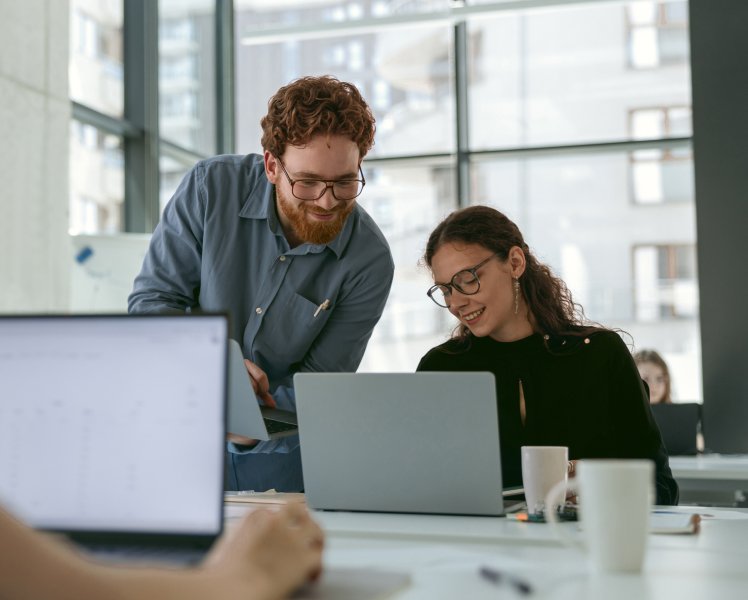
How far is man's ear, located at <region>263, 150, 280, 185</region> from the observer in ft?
7.48

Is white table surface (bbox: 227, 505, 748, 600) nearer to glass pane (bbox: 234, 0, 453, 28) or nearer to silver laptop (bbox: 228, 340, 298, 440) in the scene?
silver laptop (bbox: 228, 340, 298, 440)

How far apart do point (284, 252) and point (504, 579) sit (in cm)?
144

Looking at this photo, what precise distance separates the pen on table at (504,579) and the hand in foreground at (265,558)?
0.75 ft

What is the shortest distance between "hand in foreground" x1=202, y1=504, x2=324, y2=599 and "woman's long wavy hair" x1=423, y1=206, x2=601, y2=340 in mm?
1533

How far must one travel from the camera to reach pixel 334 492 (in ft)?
5.25

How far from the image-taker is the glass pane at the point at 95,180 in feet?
16.4

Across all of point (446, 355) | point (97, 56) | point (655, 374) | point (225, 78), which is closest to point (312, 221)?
point (446, 355)

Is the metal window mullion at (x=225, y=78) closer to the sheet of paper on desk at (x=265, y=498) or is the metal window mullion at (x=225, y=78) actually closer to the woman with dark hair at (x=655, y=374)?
the woman with dark hair at (x=655, y=374)

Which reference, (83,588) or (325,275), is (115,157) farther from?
(83,588)

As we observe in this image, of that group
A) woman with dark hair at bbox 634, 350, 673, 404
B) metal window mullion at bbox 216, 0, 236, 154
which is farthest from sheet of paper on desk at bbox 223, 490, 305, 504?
metal window mullion at bbox 216, 0, 236, 154

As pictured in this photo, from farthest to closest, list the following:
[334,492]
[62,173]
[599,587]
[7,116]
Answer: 1. [62,173]
2. [7,116]
3. [334,492]
4. [599,587]

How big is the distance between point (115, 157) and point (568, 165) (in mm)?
2797

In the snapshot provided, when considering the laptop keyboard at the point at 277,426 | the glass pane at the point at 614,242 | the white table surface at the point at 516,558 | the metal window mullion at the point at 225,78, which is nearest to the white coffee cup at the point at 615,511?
the white table surface at the point at 516,558

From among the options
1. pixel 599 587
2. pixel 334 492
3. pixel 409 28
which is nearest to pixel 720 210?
pixel 409 28
